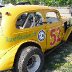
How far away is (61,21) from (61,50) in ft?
3.54

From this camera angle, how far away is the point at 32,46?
18.6 feet

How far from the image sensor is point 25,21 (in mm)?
5848

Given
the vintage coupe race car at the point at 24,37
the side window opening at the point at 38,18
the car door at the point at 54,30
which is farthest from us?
the car door at the point at 54,30

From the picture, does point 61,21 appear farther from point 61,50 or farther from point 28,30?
point 28,30

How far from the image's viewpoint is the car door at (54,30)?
251 inches

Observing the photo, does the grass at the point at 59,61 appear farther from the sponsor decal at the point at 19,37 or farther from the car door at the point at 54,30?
the sponsor decal at the point at 19,37

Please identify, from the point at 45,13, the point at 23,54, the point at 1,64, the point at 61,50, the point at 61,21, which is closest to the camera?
the point at 1,64

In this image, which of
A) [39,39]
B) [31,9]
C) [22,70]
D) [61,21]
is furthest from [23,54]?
[61,21]

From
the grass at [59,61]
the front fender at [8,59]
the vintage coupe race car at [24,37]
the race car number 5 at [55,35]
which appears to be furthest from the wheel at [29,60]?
the race car number 5 at [55,35]

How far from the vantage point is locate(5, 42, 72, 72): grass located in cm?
614

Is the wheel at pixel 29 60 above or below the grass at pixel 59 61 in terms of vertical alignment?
above

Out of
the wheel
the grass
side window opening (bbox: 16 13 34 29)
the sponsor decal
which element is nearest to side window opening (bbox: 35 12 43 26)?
side window opening (bbox: 16 13 34 29)

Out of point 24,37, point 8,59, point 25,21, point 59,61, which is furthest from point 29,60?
point 59,61

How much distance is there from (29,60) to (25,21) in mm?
1009
